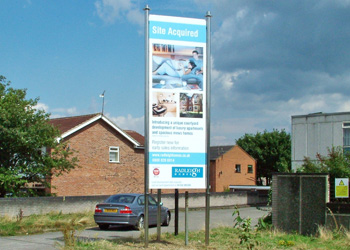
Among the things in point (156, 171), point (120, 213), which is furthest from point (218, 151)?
point (156, 171)

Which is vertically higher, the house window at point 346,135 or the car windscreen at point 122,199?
the house window at point 346,135

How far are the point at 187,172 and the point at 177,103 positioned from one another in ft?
5.62

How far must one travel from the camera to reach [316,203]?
1463 cm

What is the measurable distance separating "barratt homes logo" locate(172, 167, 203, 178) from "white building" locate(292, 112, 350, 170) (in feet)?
71.1

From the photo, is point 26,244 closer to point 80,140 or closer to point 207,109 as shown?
point 207,109

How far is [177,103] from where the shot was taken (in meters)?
12.2

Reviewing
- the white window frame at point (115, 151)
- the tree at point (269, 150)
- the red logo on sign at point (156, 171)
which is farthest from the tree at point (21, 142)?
the tree at point (269, 150)

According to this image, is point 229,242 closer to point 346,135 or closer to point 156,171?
point 156,171

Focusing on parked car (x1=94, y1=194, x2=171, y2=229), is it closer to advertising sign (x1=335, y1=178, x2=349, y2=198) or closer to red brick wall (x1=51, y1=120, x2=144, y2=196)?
advertising sign (x1=335, y1=178, x2=349, y2=198)

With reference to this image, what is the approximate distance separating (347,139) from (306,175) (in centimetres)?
1913

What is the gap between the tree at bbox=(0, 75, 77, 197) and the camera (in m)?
24.1

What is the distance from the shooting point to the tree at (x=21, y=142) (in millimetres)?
24094

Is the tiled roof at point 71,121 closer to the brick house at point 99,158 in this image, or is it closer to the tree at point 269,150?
the brick house at point 99,158

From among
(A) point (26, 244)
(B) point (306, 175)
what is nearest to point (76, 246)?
(A) point (26, 244)
